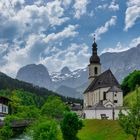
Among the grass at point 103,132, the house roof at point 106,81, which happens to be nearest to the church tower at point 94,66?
the house roof at point 106,81

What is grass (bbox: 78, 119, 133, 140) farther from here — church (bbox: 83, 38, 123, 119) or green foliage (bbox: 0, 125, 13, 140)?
church (bbox: 83, 38, 123, 119)

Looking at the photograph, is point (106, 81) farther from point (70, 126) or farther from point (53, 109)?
point (70, 126)

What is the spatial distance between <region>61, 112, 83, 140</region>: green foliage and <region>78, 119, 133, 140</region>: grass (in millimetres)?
2494

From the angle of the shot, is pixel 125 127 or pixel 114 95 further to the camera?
pixel 114 95

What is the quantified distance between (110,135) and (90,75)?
80435 millimetres

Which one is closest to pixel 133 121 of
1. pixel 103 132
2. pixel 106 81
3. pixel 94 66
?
pixel 103 132

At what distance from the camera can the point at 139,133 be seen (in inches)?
2372

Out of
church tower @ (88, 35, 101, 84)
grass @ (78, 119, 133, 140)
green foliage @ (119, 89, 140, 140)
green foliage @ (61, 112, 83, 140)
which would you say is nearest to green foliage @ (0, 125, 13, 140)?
green foliage @ (61, 112, 83, 140)

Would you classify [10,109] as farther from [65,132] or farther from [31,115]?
[65,132]

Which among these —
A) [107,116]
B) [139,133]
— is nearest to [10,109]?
[107,116]

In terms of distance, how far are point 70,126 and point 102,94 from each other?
2163 inches

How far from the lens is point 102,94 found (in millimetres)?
125688

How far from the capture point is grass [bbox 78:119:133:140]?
6813 cm

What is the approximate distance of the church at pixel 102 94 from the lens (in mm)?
106875
